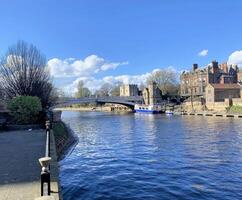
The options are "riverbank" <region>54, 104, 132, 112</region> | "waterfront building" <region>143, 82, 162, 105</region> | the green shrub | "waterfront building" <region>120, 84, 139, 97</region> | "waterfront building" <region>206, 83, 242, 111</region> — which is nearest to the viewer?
the green shrub

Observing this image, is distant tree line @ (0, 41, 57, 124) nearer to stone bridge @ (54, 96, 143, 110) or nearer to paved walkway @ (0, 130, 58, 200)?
paved walkway @ (0, 130, 58, 200)

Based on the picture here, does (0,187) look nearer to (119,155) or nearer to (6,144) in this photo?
(6,144)

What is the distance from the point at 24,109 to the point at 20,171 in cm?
2153

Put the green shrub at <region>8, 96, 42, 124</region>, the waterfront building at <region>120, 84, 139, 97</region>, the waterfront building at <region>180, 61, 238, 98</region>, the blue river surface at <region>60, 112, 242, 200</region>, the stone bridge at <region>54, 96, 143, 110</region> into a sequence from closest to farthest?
the blue river surface at <region>60, 112, 242, 200</region> → the green shrub at <region>8, 96, 42, 124</region> → the stone bridge at <region>54, 96, 143, 110</region> → the waterfront building at <region>180, 61, 238, 98</region> → the waterfront building at <region>120, 84, 139, 97</region>

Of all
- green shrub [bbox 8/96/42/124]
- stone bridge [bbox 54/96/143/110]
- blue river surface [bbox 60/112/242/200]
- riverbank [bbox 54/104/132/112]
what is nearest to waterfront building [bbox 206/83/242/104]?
stone bridge [bbox 54/96/143/110]

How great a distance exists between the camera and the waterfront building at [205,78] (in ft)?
418

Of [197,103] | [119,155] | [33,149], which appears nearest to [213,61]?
[197,103]

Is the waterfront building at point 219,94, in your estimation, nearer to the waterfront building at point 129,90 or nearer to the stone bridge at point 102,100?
the stone bridge at point 102,100

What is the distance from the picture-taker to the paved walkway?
9.84m

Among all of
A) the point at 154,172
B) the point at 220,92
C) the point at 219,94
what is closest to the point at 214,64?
the point at 220,92

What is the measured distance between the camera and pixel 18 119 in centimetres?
3400

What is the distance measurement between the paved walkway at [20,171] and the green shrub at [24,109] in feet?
43.8

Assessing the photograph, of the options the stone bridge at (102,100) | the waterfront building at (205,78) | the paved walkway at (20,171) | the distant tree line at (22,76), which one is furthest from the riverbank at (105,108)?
the paved walkway at (20,171)

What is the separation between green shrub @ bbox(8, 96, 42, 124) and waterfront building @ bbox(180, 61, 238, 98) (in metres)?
96.0
